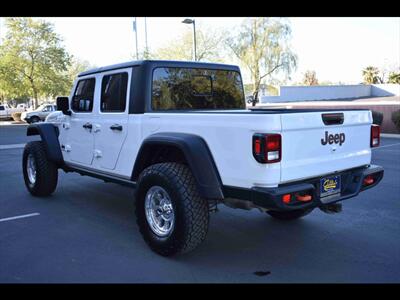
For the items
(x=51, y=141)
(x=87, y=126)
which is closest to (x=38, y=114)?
(x=51, y=141)

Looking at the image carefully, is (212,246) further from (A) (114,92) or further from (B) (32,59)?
(B) (32,59)

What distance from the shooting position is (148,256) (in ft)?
13.6

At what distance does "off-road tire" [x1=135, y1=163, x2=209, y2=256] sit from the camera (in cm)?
380

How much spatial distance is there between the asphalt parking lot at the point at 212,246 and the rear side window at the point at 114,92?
4.79 ft

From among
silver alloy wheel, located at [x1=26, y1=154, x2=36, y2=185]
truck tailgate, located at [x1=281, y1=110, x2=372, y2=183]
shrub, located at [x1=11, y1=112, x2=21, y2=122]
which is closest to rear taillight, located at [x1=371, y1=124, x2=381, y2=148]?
truck tailgate, located at [x1=281, y1=110, x2=372, y2=183]

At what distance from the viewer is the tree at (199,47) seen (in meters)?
36.6

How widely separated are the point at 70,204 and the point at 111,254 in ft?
7.58

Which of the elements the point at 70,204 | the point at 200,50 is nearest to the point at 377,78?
the point at 200,50

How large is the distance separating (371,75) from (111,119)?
61613mm

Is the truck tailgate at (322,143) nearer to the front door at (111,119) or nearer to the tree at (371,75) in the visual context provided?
the front door at (111,119)

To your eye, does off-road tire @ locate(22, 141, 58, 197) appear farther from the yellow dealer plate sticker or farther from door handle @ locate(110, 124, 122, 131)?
the yellow dealer plate sticker

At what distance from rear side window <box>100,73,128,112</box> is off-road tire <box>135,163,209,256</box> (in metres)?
1.20

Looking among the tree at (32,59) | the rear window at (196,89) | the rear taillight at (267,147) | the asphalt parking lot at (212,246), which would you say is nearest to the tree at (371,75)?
the tree at (32,59)
